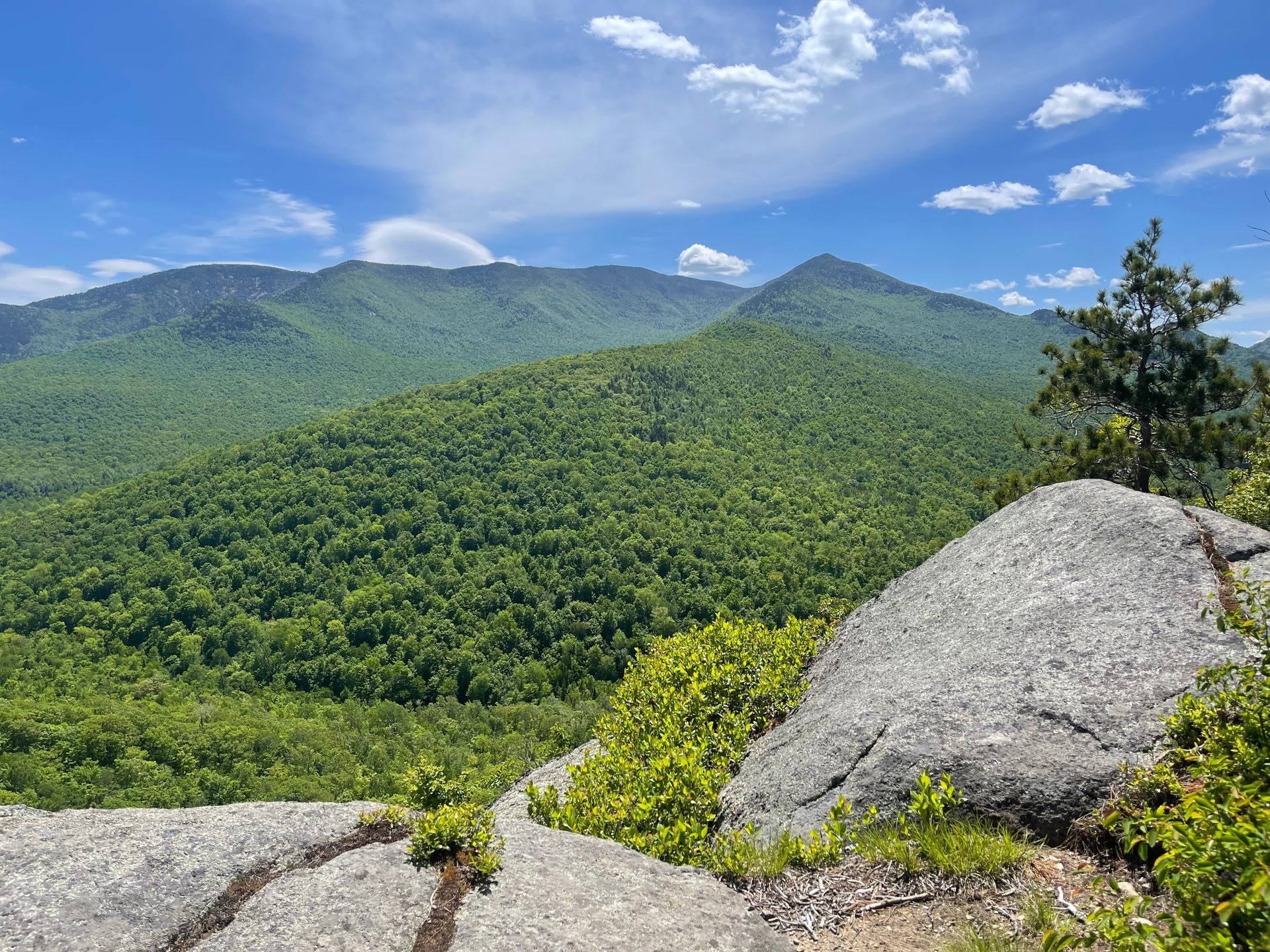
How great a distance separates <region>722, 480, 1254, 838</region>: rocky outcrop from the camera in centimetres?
616

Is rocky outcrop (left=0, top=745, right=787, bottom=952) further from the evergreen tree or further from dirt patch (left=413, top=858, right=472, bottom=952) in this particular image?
the evergreen tree

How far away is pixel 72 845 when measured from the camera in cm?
573

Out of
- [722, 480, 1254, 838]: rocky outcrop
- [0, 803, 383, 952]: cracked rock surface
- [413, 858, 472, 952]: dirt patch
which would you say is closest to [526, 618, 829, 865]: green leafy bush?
[722, 480, 1254, 838]: rocky outcrop

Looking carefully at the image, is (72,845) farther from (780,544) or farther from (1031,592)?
(780,544)

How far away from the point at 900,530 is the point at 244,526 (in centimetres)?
12091

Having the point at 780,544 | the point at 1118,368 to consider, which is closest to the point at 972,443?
the point at 780,544

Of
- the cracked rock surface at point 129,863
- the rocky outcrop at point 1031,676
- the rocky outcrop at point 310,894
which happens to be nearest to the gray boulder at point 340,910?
the rocky outcrop at point 310,894

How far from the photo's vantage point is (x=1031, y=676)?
23.8ft

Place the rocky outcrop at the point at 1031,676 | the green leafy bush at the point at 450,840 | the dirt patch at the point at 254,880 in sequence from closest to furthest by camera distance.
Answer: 1. the dirt patch at the point at 254,880
2. the green leafy bush at the point at 450,840
3. the rocky outcrop at the point at 1031,676

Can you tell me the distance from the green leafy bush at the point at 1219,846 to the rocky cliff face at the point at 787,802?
205cm

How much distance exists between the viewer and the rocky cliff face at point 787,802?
489 cm

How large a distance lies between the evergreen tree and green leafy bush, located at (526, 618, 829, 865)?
40.6ft

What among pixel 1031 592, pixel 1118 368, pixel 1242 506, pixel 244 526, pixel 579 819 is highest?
pixel 1118 368

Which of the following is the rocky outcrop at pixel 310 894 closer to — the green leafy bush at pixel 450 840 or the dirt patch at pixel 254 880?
the dirt patch at pixel 254 880
